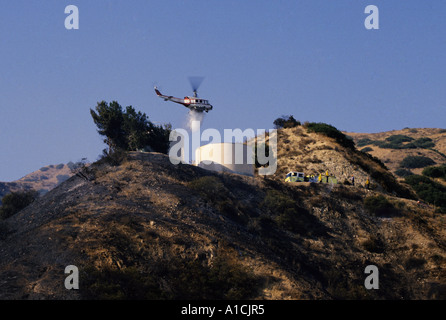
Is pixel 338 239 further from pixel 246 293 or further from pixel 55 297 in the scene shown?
Result: pixel 55 297

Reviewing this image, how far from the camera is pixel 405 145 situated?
418ft

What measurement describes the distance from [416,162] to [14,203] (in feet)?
277

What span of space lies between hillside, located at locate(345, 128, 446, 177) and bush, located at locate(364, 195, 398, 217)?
57131 millimetres

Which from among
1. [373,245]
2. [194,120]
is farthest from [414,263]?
[194,120]

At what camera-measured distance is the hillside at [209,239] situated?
Result: 3162cm

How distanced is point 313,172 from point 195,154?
602 inches

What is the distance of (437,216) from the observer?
52.1 metres

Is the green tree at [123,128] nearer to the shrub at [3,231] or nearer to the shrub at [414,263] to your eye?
the shrub at [3,231]

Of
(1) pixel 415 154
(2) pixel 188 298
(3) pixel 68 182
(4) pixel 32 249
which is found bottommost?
(2) pixel 188 298

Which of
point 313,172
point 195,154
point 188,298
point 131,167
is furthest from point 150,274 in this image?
point 313,172

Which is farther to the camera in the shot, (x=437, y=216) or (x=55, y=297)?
(x=437, y=216)

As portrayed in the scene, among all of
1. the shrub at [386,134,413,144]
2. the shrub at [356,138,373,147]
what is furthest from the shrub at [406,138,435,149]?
the shrub at [356,138,373,147]

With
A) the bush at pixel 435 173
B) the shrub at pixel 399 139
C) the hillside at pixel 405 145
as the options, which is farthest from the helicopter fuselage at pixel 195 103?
the shrub at pixel 399 139
